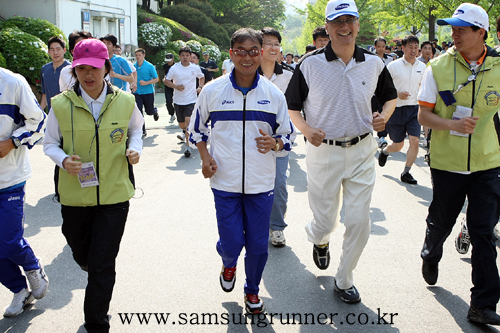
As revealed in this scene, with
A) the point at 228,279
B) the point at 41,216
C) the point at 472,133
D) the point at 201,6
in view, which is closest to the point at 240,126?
the point at 228,279

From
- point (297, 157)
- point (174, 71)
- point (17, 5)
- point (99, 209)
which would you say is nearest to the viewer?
point (99, 209)

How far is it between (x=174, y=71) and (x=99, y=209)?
839 cm

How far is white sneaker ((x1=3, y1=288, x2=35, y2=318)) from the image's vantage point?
3.91 m

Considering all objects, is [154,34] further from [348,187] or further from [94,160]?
[94,160]

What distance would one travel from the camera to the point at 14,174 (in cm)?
400

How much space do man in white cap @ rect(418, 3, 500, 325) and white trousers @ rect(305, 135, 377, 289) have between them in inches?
21.0

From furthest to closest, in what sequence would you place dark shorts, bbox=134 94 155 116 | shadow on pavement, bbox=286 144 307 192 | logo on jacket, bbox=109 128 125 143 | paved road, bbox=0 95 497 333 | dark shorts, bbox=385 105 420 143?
dark shorts, bbox=134 94 155 116 → dark shorts, bbox=385 105 420 143 → shadow on pavement, bbox=286 144 307 192 → paved road, bbox=0 95 497 333 → logo on jacket, bbox=109 128 125 143

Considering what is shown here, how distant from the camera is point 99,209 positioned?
3.63m

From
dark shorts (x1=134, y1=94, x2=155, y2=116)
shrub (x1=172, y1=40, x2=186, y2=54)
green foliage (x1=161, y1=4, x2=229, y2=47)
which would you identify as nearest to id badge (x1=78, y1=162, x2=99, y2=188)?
dark shorts (x1=134, y1=94, x2=155, y2=116)

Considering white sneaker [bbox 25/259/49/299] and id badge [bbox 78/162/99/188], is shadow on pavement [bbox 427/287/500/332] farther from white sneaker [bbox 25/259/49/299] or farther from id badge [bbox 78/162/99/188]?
white sneaker [bbox 25/259/49/299]

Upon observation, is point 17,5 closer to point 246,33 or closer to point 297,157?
point 297,157

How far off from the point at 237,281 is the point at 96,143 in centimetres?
186

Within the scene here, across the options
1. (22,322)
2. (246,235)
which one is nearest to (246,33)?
(246,235)

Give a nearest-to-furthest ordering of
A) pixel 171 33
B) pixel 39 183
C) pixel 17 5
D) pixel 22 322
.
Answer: pixel 22 322 → pixel 39 183 → pixel 17 5 → pixel 171 33
